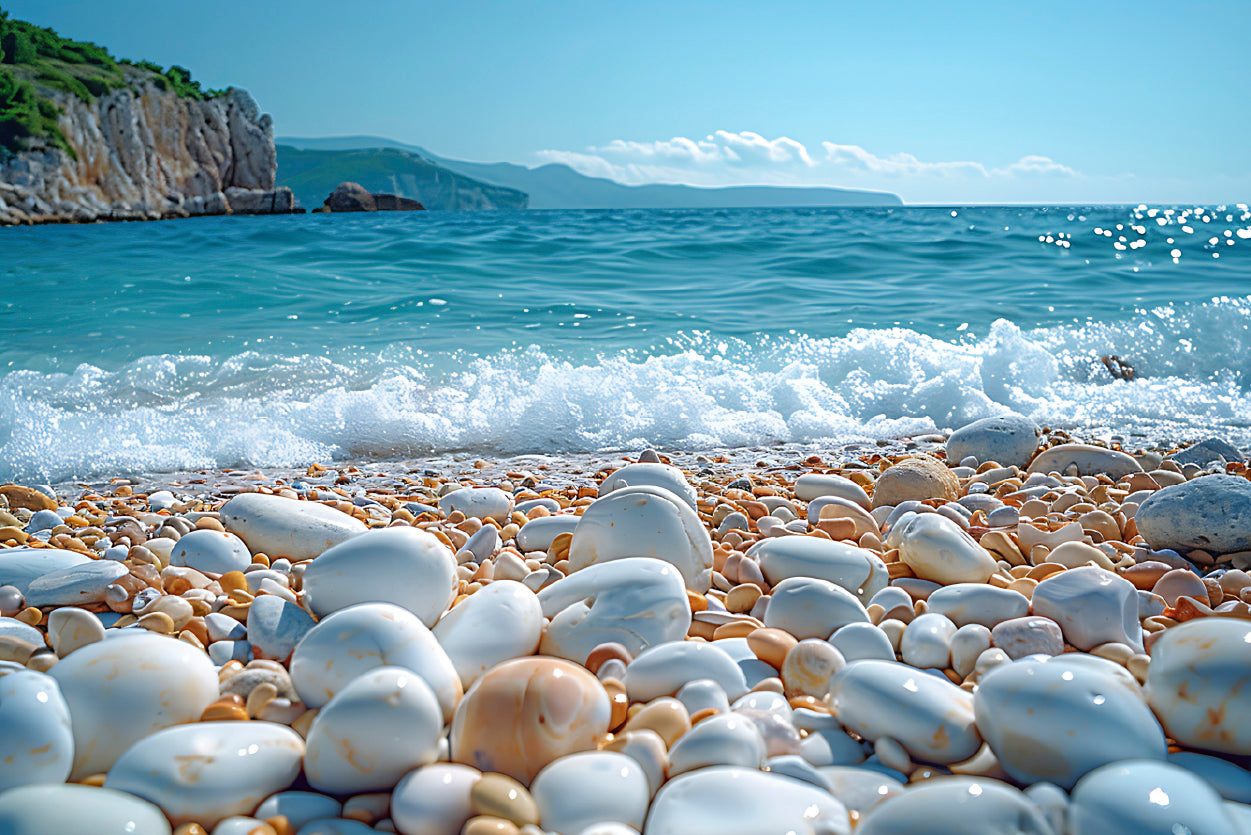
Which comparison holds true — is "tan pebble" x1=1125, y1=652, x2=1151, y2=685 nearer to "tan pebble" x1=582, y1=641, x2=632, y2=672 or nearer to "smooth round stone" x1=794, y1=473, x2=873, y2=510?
"tan pebble" x1=582, y1=641, x2=632, y2=672

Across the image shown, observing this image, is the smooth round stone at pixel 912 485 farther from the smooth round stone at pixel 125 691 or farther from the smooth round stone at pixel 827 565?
the smooth round stone at pixel 125 691

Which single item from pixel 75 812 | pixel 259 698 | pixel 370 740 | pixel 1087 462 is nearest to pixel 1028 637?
pixel 370 740

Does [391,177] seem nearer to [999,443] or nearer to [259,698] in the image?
[999,443]

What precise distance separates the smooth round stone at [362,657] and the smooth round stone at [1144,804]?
97 cm

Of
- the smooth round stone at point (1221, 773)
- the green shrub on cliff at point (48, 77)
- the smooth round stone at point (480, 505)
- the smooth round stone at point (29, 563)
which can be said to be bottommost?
the smooth round stone at point (480, 505)

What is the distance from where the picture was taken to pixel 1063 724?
3.78 ft

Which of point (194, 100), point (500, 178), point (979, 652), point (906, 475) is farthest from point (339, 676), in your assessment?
point (500, 178)

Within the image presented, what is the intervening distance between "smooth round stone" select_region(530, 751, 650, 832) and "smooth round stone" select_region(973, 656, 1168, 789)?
559 millimetres

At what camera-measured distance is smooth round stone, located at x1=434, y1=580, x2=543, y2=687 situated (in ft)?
4.95

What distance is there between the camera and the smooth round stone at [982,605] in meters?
1.76

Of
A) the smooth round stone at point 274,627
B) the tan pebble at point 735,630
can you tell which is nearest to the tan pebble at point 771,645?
the tan pebble at point 735,630

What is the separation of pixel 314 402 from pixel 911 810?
15.0 ft

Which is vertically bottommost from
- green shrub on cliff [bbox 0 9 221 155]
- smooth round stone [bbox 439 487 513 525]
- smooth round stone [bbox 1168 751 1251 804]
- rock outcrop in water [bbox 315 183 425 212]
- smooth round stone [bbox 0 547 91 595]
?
smooth round stone [bbox 439 487 513 525]

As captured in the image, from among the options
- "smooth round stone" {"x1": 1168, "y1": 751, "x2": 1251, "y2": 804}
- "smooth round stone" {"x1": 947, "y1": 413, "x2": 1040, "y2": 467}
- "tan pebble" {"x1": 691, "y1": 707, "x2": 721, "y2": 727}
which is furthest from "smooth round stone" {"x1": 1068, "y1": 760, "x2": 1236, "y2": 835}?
"smooth round stone" {"x1": 947, "y1": 413, "x2": 1040, "y2": 467}
